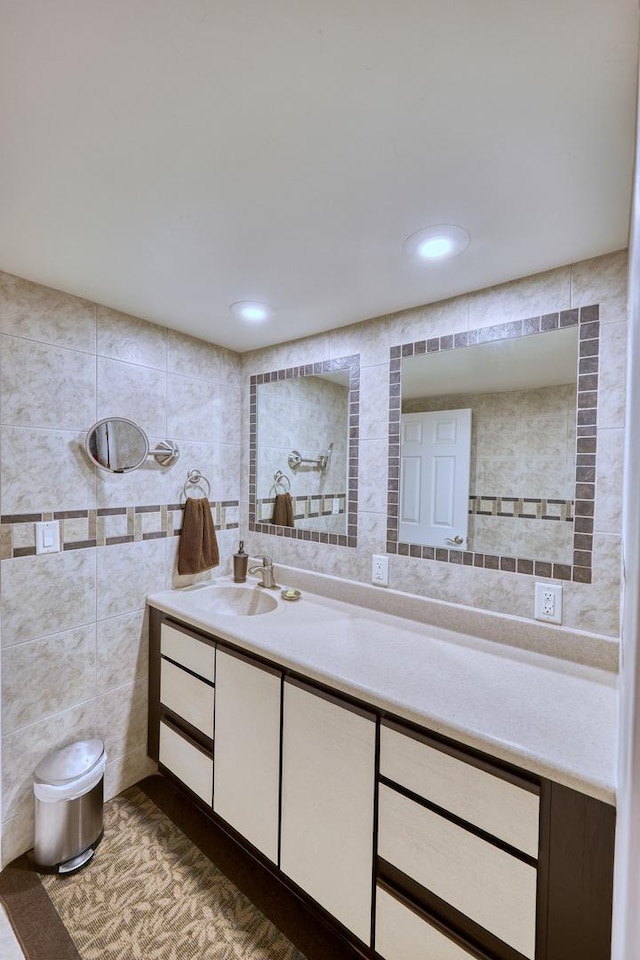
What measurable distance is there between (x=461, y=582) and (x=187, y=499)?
1.36 m

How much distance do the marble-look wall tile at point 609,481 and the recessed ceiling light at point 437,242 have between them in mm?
726

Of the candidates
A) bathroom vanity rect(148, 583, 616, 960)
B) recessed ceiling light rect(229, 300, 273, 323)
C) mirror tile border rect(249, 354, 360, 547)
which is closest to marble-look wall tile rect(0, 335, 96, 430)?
recessed ceiling light rect(229, 300, 273, 323)

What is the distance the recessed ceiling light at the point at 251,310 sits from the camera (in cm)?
170

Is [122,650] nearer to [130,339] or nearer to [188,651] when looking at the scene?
[188,651]

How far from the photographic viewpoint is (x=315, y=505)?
204 cm

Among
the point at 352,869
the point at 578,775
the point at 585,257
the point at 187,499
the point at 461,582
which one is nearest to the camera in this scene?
the point at 578,775

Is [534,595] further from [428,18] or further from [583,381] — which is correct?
[428,18]

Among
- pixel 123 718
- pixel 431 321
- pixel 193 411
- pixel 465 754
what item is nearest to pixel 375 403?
pixel 431 321

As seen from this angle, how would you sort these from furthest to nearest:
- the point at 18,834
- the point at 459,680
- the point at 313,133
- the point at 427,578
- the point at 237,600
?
the point at 237,600
the point at 427,578
the point at 18,834
the point at 459,680
the point at 313,133

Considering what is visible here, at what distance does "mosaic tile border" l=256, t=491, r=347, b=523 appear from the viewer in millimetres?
1927

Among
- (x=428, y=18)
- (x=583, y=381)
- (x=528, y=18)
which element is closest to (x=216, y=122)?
(x=428, y=18)

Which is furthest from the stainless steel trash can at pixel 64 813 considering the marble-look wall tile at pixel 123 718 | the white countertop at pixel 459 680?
the white countertop at pixel 459 680

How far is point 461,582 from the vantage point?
5.07 feet

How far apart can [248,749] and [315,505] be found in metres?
1.05
